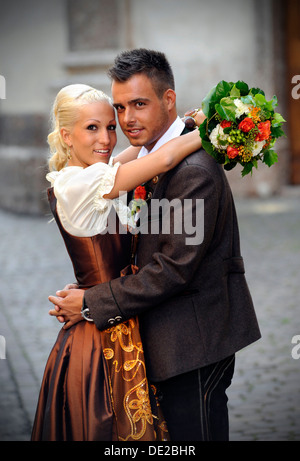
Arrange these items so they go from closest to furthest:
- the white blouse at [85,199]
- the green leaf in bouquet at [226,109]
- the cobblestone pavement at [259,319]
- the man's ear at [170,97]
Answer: the green leaf in bouquet at [226,109] < the white blouse at [85,199] < the man's ear at [170,97] < the cobblestone pavement at [259,319]

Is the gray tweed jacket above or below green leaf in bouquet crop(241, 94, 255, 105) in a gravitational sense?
below

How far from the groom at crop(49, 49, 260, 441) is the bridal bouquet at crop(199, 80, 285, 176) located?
0.10 m

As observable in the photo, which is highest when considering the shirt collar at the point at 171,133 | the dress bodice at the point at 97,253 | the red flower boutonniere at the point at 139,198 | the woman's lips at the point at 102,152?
the shirt collar at the point at 171,133

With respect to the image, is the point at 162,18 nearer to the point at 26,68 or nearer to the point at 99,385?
the point at 26,68

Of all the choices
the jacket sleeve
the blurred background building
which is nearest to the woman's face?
the jacket sleeve

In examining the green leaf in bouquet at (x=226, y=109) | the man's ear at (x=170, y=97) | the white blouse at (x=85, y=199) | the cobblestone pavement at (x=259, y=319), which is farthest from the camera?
the cobblestone pavement at (x=259, y=319)

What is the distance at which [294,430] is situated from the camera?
4.93 metres

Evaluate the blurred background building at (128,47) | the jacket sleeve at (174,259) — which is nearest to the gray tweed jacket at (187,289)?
the jacket sleeve at (174,259)

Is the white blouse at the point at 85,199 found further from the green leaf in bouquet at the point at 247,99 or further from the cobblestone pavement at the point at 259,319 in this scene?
the cobblestone pavement at the point at 259,319

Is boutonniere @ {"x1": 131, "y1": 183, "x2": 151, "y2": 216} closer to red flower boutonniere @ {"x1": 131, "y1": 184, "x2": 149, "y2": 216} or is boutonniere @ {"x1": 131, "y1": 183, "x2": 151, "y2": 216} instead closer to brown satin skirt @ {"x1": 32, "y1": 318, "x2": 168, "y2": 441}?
red flower boutonniere @ {"x1": 131, "y1": 184, "x2": 149, "y2": 216}

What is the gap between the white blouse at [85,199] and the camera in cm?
313

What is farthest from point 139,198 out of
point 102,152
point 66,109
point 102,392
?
point 102,392

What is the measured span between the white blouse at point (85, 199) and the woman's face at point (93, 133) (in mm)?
109

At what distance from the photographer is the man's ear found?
128 inches
